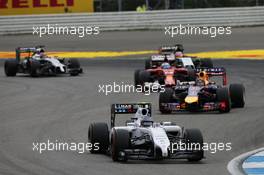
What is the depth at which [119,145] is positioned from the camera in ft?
39.4

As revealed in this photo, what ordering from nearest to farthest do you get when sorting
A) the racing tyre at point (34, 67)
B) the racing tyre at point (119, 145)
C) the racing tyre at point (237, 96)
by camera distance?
the racing tyre at point (119, 145) → the racing tyre at point (237, 96) → the racing tyre at point (34, 67)

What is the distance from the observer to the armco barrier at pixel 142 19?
1628 inches

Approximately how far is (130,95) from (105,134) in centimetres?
911

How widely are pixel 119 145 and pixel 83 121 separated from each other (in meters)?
5.02

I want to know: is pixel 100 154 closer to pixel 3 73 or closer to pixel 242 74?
pixel 242 74

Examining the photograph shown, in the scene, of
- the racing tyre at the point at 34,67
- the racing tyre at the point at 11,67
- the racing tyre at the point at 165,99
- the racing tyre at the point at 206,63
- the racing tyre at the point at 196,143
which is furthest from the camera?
the racing tyre at the point at 11,67

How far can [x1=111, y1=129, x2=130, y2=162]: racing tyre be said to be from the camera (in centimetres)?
1196

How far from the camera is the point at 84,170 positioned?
444 inches

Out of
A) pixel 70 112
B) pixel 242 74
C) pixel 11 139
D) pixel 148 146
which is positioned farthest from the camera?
pixel 242 74

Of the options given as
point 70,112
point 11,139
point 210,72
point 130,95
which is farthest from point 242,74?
point 11,139

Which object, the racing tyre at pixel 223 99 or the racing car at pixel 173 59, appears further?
the racing car at pixel 173 59

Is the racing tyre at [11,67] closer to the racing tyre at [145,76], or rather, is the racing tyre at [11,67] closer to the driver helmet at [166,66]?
the racing tyre at [145,76]

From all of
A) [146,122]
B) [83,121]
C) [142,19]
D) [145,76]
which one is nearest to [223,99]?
[83,121]

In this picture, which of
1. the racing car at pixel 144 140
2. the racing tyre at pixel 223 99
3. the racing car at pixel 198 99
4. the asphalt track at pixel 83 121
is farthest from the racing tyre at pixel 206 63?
the racing car at pixel 144 140
